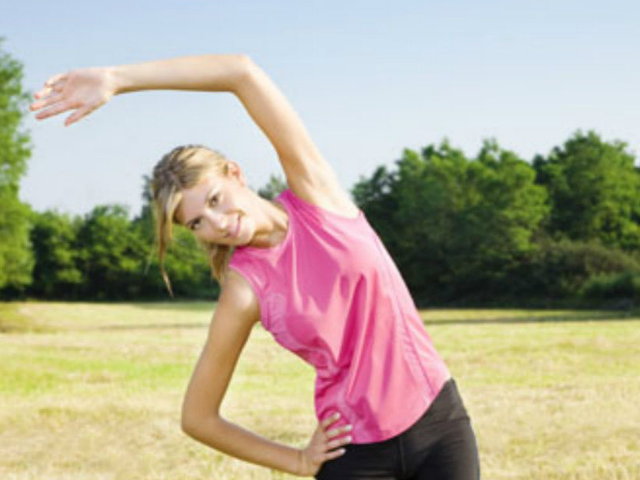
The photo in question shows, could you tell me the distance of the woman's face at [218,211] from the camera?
2.81 m

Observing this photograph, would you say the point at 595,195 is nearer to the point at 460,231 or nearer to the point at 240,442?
the point at 460,231

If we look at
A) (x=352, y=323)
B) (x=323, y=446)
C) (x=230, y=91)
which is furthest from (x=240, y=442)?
(x=230, y=91)

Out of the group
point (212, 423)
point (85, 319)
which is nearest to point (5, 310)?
point (85, 319)

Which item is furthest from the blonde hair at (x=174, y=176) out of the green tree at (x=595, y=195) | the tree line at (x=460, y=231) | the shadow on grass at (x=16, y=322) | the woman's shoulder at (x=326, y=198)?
the green tree at (x=595, y=195)

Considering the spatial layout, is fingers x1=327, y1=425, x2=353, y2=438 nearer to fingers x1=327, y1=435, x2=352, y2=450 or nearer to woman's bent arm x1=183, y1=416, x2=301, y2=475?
fingers x1=327, y1=435, x2=352, y2=450

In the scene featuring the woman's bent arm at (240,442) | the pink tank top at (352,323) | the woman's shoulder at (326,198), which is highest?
the woman's shoulder at (326,198)

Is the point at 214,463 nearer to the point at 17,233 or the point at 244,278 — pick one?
the point at 244,278

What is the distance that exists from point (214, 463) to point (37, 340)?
18.9 m

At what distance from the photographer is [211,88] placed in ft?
9.39

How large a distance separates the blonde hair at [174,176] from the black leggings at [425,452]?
2.60 feet

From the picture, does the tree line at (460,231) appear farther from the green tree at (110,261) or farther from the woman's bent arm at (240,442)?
the woman's bent arm at (240,442)

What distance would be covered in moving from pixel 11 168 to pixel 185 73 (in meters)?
36.7

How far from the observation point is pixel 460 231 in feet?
187

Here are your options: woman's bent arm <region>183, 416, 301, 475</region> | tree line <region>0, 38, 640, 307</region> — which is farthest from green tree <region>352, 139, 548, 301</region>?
woman's bent arm <region>183, 416, 301, 475</region>
